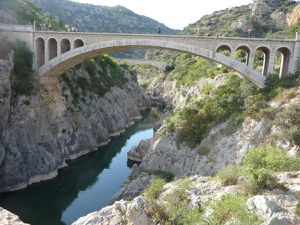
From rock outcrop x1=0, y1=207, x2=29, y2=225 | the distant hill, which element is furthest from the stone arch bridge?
the distant hill

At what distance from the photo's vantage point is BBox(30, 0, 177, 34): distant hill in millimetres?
124562

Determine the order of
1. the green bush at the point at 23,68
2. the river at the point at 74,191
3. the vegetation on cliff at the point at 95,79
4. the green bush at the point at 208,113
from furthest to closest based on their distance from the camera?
the vegetation on cliff at the point at 95,79
the green bush at the point at 23,68
the green bush at the point at 208,113
the river at the point at 74,191

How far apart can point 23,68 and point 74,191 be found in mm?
12628

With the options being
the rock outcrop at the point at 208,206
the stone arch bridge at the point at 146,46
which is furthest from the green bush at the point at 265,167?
the stone arch bridge at the point at 146,46

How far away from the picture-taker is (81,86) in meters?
47.9

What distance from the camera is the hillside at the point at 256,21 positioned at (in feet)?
226

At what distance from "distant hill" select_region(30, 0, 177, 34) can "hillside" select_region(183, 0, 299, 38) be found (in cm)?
3471

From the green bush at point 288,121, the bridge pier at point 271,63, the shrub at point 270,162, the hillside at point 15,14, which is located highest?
the hillside at point 15,14

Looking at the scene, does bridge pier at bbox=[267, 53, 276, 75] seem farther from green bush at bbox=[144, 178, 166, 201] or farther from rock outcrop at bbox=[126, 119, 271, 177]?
green bush at bbox=[144, 178, 166, 201]

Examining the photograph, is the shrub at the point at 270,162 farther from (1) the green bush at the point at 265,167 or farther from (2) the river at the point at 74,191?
(2) the river at the point at 74,191

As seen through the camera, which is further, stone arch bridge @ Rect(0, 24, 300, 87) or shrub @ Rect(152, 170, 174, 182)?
stone arch bridge @ Rect(0, 24, 300, 87)

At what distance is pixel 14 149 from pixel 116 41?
12.8 metres

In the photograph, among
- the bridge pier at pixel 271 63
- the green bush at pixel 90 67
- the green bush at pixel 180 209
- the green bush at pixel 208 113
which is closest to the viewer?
the green bush at pixel 180 209

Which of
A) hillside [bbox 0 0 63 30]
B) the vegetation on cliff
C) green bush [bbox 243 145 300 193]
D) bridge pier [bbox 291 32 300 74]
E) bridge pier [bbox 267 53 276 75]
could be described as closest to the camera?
green bush [bbox 243 145 300 193]
